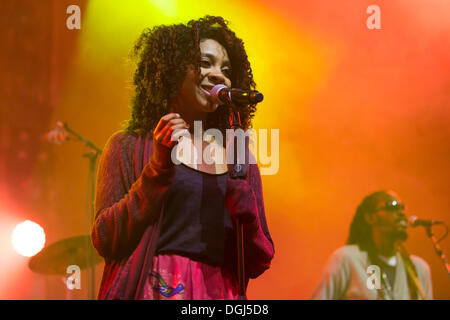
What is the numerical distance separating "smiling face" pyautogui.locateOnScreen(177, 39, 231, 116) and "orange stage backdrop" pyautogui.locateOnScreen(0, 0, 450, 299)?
88cm

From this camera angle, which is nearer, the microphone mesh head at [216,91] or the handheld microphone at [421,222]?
the microphone mesh head at [216,91]

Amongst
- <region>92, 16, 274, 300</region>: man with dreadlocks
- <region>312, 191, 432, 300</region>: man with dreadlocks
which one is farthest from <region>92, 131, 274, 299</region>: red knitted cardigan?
<region>312, 191, 432, 300</region>: man with dreadlocks

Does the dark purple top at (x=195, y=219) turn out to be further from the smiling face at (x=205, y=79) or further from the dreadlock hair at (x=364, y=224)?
the dreadlock hair at (x=364, y=224)

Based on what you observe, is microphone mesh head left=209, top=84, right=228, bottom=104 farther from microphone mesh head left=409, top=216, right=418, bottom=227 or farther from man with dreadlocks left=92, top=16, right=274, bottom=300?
microphone mesh head left=409, top=216, right=418, bottom=227

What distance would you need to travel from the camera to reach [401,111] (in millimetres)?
2568

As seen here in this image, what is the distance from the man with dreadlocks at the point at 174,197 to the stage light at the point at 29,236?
1.11 meters

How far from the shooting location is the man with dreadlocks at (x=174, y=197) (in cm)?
137

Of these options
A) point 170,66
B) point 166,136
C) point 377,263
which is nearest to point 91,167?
point 170,66

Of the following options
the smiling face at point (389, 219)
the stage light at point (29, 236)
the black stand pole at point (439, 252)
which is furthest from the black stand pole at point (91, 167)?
the black stand pole at point (439, 252)

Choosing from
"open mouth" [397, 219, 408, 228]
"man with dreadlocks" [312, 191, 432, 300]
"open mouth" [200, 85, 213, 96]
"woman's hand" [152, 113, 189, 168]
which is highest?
"open mouth" [200, 85, 213, 96]

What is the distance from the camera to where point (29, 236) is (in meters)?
2.48

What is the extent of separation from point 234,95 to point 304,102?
4.38 ft

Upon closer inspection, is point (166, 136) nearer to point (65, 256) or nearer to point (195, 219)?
point (195, 219)

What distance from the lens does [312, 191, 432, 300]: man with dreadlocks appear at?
221 centimetres
